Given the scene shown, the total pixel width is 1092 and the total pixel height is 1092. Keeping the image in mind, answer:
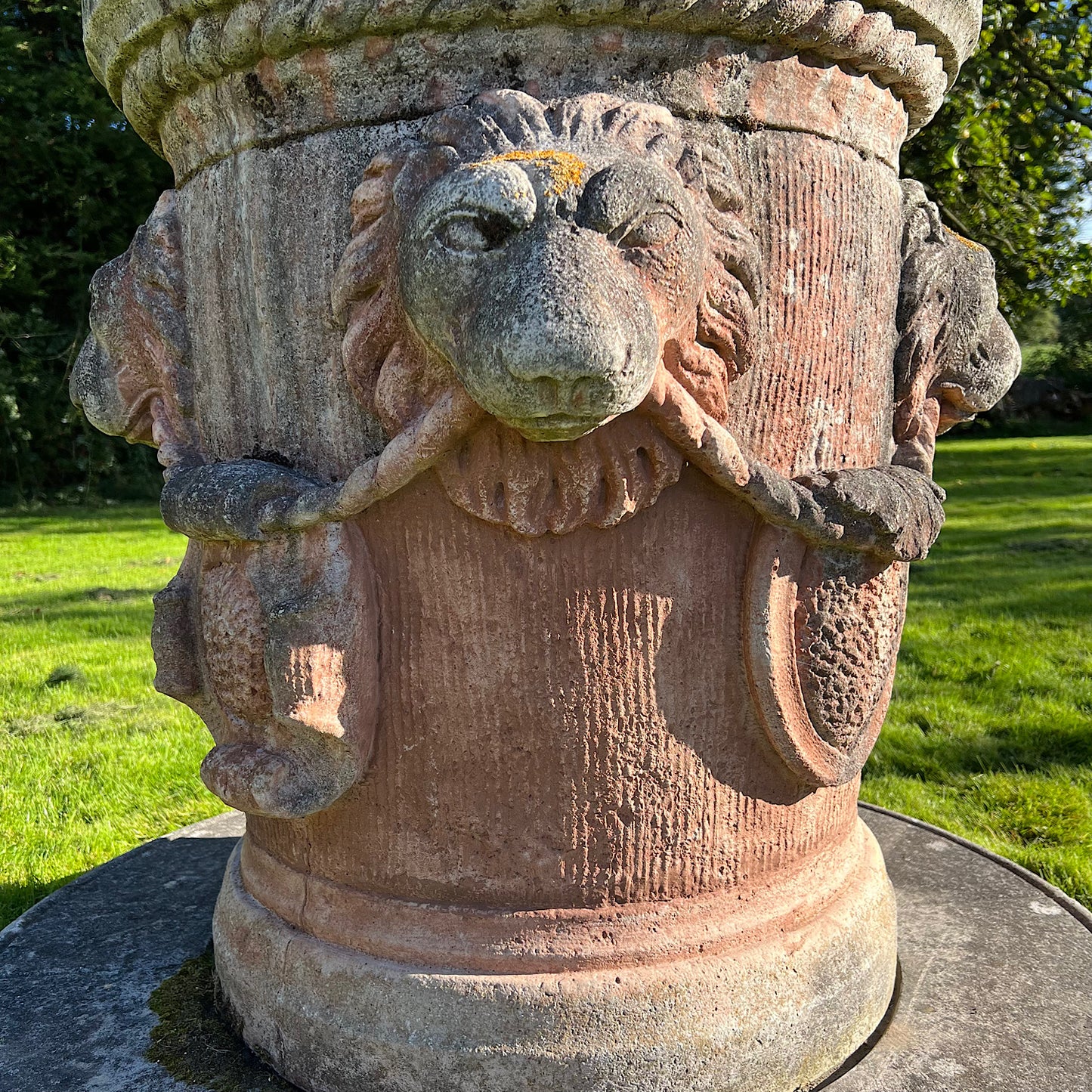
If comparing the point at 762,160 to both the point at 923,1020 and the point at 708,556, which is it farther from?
the point at 923,1020

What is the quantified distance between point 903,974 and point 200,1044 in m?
1.46

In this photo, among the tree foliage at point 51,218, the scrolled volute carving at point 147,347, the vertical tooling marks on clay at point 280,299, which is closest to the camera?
the vertical tooling marks on clay at point 280,299

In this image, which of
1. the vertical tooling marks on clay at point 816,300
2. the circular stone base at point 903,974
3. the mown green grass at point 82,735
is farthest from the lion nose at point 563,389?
the mown green grass at point 82,735

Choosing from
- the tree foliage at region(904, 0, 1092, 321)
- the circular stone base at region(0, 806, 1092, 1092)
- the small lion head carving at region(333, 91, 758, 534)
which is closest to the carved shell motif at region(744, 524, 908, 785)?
the small lion head carving at region(333, 91, 758, 534)

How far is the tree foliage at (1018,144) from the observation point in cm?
645

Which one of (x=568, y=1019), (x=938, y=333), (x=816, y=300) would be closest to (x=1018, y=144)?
(x=938, y=333)

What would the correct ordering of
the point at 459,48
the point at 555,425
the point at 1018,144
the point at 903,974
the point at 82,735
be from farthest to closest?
the point at 1018,144, the point at 82,735, the point at 903,974, the point at 459,48, the point at 555,425

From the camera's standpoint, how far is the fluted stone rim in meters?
1.54

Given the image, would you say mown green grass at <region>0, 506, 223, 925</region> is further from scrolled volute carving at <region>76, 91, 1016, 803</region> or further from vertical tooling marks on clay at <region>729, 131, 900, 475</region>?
vertical tooling marks on clay at <region>729, 131, 900, 475</region>

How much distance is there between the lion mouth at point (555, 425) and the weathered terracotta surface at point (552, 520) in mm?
15

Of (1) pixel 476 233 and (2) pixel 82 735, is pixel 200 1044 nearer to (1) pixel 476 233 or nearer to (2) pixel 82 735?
(1) pixel 476 233

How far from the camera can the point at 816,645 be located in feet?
5.98

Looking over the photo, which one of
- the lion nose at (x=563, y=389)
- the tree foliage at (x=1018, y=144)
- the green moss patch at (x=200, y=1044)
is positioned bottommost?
the green moss patch at (x=200, y=1044)

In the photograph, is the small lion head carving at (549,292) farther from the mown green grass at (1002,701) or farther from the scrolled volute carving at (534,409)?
the mown green grass at (1002,701)
